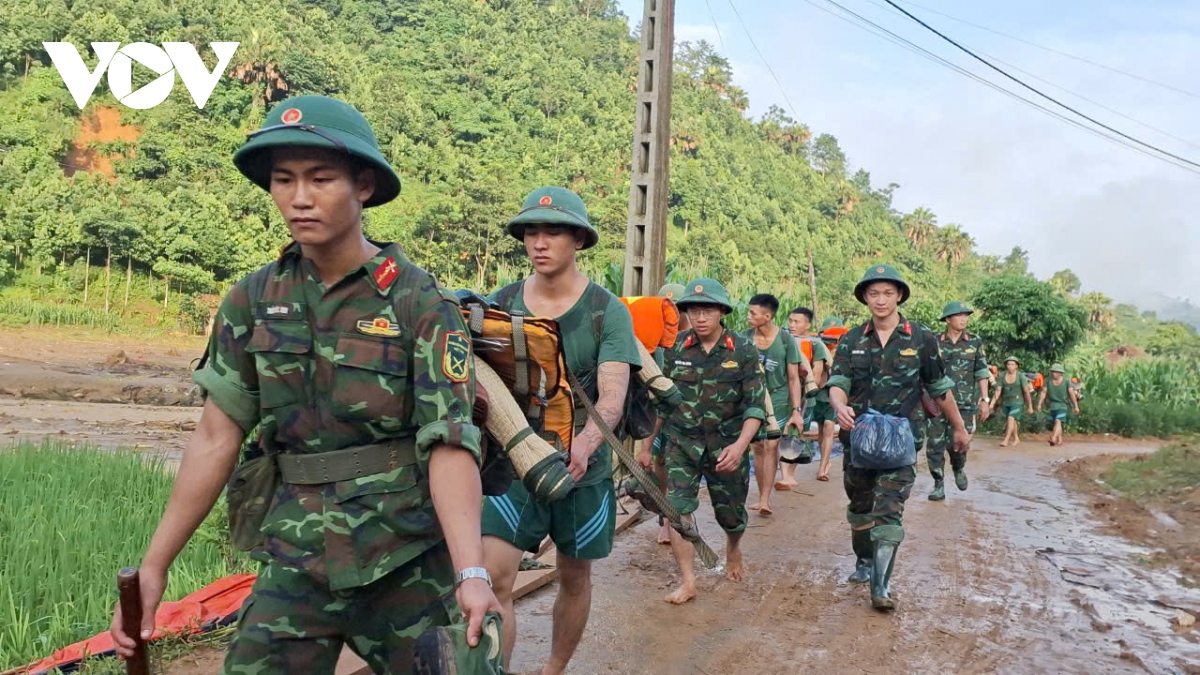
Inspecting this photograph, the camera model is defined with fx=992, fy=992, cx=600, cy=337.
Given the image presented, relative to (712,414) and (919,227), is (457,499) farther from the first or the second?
(919,227)

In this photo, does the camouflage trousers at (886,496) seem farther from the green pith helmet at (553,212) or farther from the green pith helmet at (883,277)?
the green pith helmet at (553,212)

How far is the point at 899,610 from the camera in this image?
21.0ft

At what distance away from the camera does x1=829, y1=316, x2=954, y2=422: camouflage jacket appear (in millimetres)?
6504

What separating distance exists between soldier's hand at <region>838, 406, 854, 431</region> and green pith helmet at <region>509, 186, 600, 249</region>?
108 inches

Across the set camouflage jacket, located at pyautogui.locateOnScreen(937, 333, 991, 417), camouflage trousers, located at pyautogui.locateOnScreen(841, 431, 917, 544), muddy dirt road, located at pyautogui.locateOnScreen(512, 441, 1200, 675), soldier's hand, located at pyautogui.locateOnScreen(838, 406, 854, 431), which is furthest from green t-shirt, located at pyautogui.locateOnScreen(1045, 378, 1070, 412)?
soldier's hand, located at pyautogui.locateOnScreen(838, 406, 854, 431)

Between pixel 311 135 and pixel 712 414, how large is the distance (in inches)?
187

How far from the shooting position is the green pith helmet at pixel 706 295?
21.7 ft

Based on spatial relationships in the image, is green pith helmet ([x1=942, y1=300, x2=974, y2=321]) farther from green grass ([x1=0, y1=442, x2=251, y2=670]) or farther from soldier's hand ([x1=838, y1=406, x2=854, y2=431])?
green grass ([x1=0, y1=442, x2=251, y2=670])

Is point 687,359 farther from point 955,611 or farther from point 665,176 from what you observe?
point 665,176

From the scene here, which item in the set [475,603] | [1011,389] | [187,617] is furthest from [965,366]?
[475,603]

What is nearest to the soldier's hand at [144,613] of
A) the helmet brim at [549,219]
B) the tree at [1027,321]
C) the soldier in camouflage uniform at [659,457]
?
the helmet brim at [549,219]

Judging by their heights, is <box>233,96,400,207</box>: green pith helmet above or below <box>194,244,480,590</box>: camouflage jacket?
above

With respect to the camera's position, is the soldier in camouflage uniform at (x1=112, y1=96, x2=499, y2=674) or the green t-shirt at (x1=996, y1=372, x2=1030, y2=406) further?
the green t-shirt at (x1=996, y1=372, x2=1030, y2=406)

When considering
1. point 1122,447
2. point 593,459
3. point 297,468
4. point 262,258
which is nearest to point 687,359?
point 593,459
